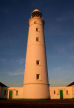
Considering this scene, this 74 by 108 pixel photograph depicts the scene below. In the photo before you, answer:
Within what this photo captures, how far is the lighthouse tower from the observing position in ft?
75.8

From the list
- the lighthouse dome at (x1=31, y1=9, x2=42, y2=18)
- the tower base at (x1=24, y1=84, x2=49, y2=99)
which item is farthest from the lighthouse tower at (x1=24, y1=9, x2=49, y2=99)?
the lighthouse dome at (x1=31, y1=9, x2=42, y2=18)

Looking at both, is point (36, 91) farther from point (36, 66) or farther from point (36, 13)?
point (36, 13)

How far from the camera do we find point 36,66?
24.1 m

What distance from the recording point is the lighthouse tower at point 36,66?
23109mm

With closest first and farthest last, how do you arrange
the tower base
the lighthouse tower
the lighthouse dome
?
1. the tower base
2. the lighthouse tower
3. the lighthouse dome

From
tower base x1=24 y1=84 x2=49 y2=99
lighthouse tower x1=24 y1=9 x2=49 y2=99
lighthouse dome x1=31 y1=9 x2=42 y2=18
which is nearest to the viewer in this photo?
tower base x1=24 y1=84 x2=49 y2=99

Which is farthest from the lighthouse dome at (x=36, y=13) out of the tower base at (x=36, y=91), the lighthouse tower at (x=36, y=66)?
the tower base at (x=36, y=91)

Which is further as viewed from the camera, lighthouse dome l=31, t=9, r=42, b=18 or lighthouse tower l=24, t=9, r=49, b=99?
lighthouse dome l=31, t=9, r=42, b=18

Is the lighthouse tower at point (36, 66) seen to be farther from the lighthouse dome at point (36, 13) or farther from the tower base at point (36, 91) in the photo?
the lighthouse dome at point (36, 13)

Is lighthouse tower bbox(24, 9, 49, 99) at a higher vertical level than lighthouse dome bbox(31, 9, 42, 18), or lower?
lower

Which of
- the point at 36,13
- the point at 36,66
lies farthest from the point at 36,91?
the point at 36,13

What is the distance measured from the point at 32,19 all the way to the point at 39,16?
6.56ft

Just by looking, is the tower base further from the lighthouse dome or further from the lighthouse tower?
the lighthouse dome

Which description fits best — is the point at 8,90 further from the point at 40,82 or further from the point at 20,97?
the point at 40,82
